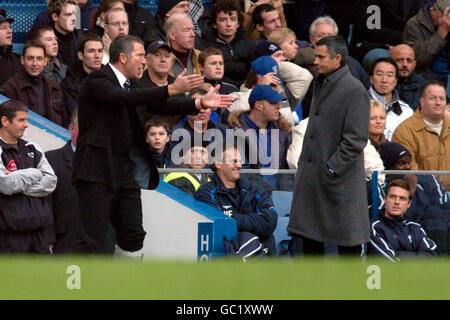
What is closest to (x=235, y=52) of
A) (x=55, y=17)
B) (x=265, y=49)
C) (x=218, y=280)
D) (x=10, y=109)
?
(x=265, y=49)

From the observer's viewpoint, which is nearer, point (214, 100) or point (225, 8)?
point (214, 100)

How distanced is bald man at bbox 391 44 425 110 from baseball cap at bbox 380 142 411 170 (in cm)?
241

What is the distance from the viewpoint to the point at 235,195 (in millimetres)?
9891

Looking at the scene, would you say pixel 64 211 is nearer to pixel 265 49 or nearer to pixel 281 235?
pixel 281 235

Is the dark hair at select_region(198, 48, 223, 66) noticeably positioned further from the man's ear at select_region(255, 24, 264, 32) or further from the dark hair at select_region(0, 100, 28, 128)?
the dark hair at select_region(0, 100, 28, 128)

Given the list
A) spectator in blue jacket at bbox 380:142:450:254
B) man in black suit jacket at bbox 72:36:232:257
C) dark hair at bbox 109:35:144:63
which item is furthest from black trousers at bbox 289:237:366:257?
dark hair at bbox 109:35:144:63

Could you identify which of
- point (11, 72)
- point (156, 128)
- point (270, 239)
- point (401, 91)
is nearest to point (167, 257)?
point (270, 239)

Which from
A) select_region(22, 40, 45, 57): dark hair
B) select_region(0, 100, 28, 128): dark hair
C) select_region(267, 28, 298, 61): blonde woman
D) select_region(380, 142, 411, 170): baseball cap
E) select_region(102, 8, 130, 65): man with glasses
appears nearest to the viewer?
select_region(0, 100, 28, 128): dark hair

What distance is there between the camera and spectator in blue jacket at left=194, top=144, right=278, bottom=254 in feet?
32.1

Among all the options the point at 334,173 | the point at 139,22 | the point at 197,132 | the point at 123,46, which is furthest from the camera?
the point at 139,22

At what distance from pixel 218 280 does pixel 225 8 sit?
544 cm

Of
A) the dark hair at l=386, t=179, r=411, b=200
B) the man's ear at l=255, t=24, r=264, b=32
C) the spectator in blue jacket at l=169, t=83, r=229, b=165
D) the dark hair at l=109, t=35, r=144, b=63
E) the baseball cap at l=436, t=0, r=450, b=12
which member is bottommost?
the dark hair at l=386, t=179, r=411, b=200

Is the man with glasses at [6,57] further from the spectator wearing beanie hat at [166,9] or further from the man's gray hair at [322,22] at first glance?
the man's gray hair at [322,22]
